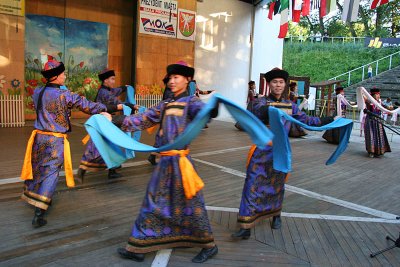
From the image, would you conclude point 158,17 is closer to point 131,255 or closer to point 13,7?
point 13,7

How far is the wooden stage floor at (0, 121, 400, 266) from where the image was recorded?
330cm

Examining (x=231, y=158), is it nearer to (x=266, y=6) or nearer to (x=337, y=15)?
(x=266, y=6)

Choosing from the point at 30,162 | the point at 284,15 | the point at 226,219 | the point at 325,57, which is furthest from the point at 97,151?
the point at 325,57

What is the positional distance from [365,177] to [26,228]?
5436 mm

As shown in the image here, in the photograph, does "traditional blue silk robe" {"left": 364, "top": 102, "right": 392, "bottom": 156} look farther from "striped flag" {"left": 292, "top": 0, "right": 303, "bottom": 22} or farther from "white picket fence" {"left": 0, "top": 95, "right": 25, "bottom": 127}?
"white picket fence" {"left": 0, "top": 95, "right": 25, "bottom": 127}

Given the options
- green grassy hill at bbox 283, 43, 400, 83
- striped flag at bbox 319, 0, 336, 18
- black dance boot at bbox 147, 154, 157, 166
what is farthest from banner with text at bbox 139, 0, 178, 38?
green grassy hill at bbox 283, 43, 400, 83

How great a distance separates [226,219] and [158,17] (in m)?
9.94

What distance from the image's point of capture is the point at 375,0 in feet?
38.9

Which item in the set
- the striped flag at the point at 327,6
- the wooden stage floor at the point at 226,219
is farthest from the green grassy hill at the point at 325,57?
the wooden stage floor at the point at 226,219

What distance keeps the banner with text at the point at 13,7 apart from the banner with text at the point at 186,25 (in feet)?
17.2

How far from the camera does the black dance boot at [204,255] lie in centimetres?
320

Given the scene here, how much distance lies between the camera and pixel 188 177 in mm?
3021

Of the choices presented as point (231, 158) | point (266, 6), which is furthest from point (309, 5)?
point (231, 158)

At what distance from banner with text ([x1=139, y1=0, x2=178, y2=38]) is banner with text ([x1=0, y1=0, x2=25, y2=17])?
3677 millimetres
